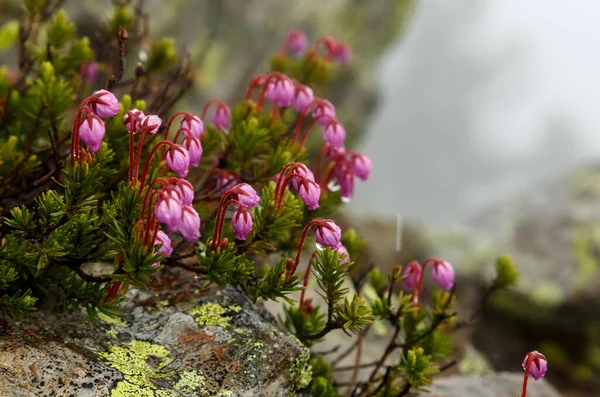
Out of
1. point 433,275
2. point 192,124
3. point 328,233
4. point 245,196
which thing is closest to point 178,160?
point 245,196

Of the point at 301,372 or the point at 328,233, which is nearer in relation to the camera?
the point at 328,233

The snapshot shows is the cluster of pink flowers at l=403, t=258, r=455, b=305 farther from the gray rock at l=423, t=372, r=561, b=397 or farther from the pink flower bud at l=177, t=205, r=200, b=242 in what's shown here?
the pink flower bud at l=177, t=205, r=200, b=242

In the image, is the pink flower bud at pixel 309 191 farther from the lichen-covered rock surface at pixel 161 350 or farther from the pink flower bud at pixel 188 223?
the lichen-covered rock surface at pixel 161 350

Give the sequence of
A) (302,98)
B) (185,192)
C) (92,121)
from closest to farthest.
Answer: (185,192) → (92,121) → (302,98)

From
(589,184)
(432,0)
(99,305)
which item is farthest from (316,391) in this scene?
(432,0)

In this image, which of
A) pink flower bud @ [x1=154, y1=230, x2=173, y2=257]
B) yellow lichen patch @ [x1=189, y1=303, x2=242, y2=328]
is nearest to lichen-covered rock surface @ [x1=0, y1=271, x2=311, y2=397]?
yellow lichen patch @ [x1=189, y1=303, x2=242, y2=328]

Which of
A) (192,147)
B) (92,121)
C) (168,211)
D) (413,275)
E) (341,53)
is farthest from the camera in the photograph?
(341,53)

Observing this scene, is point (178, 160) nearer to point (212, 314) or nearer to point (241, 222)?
point (241, 222)

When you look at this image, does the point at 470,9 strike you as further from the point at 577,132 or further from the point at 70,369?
the point at 70,369
